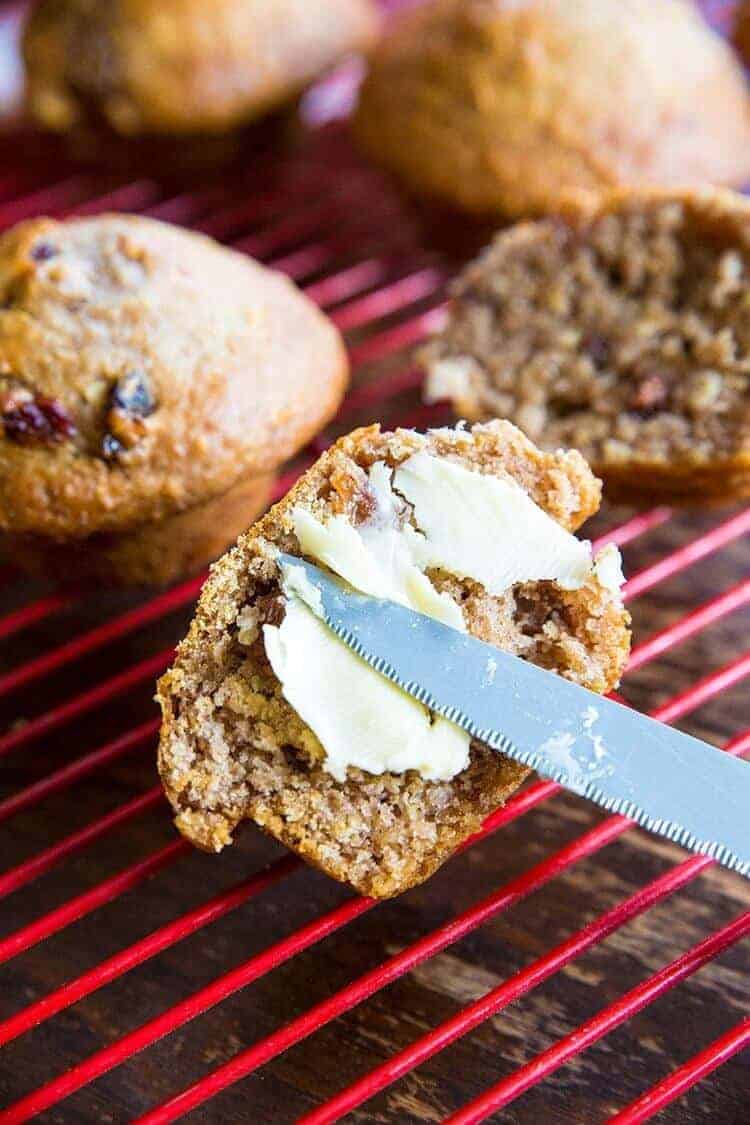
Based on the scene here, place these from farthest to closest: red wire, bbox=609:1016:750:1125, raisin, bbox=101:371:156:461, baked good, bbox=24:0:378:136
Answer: baked good, bbox=24:0:378:136 < raisin, bbox=101:371:156:461 < red wire, bbox=609:1016:750:1125

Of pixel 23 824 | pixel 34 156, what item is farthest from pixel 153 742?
pixel 34 156

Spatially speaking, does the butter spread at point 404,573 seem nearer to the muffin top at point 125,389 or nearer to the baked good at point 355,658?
the baked good at point 355,658

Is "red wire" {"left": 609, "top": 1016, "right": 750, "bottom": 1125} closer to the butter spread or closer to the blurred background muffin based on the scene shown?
the butter spread

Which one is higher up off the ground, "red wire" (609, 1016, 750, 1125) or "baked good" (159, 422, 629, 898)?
"baked good" (159, 422, 629, 898)

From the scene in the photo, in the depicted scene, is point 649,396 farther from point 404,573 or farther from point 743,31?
point 743,31

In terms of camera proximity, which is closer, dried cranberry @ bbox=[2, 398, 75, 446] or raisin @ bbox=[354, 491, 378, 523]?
raisin @ bbox=[354, 491, 378, 523]

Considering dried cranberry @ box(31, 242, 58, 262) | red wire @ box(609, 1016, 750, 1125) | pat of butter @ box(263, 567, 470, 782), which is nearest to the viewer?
red wire @ box(609, 1016, 750, 1125)

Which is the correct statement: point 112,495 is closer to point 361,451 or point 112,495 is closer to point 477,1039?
point 361,451

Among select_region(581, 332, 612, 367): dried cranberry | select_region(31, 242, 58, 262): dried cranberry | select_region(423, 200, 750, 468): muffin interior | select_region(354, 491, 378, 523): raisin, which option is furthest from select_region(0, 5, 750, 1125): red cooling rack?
select_region(31, 242, 58, 262): dried cranberry

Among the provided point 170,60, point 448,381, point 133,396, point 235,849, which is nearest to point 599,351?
point 448,381
